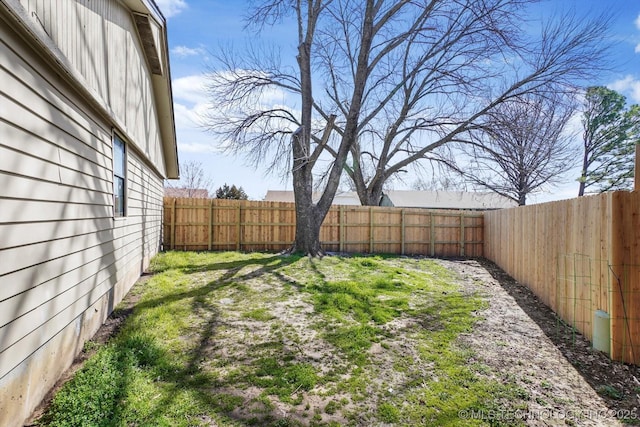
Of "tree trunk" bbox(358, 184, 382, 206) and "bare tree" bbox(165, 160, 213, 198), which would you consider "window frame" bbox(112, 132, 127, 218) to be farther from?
"bare tree" bbox(165, 160, 213, 198)

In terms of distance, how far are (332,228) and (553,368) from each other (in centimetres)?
794

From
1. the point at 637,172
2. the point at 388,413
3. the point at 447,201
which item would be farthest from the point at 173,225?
the point at 447,201

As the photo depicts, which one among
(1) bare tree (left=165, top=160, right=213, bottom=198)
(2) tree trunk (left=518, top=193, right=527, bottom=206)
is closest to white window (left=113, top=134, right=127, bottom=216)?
(2) tree trunk (left=518, top=193, right=527, bottom=206)

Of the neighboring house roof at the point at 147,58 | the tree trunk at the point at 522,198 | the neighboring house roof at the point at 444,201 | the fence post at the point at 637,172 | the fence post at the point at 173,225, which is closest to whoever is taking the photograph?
the neighboring house roof at the point at 147,58

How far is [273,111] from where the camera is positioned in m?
9.96

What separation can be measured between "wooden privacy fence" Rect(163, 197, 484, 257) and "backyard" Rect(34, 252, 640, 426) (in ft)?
14.0

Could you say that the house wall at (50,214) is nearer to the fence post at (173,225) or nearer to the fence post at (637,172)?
the fence post at (173,225)

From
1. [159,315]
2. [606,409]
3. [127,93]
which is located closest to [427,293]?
[606,409]

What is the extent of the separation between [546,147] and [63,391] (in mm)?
20001

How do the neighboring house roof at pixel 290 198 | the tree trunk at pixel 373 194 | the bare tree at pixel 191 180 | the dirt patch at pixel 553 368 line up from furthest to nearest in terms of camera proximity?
the neighboring house roof at pixel 290 198, the bare tree at pixel 191 180, the tree trunk at pixel 373 194, the dirt patch at pixel 553 368

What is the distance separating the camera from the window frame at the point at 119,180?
173 inches

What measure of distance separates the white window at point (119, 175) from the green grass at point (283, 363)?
147 centimetres

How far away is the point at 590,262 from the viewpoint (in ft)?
13.1

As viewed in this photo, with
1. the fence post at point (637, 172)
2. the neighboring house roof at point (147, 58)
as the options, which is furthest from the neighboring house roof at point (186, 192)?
the fence post at point (637, 172)
